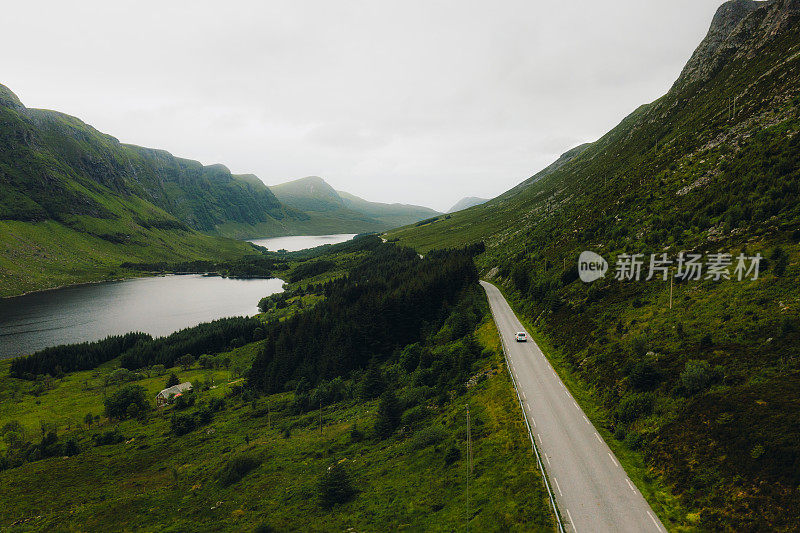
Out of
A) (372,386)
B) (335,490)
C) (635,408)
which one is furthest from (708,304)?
(372,386)

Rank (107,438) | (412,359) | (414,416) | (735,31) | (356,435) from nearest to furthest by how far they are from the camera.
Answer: (414,416) < (356,435) < (412,359) < (107,438) < (735,31)

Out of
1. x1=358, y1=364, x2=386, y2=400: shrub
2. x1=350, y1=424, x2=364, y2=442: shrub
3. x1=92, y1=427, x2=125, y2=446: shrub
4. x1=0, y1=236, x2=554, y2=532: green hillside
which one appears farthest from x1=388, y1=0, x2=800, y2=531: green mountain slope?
x1=92, y1=427, x2=125, y2=446: shrub

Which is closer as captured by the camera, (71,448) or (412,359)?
(412,359)

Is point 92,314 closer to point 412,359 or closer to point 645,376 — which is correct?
point 412,359

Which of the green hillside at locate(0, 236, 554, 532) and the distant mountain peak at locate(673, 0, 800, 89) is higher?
the distant mountain peak at locate(673, 0, 800, 89)

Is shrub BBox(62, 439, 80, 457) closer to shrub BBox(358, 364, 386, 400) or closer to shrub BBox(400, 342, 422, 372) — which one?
shrub BBox(358, 364, 386, 400)

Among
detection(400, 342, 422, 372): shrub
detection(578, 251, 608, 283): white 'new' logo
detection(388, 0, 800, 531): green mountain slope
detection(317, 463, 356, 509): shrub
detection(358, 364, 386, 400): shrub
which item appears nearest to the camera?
detection(388, 0, 800, 531): green mountain slope

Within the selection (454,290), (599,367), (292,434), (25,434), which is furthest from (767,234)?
(25,434)
